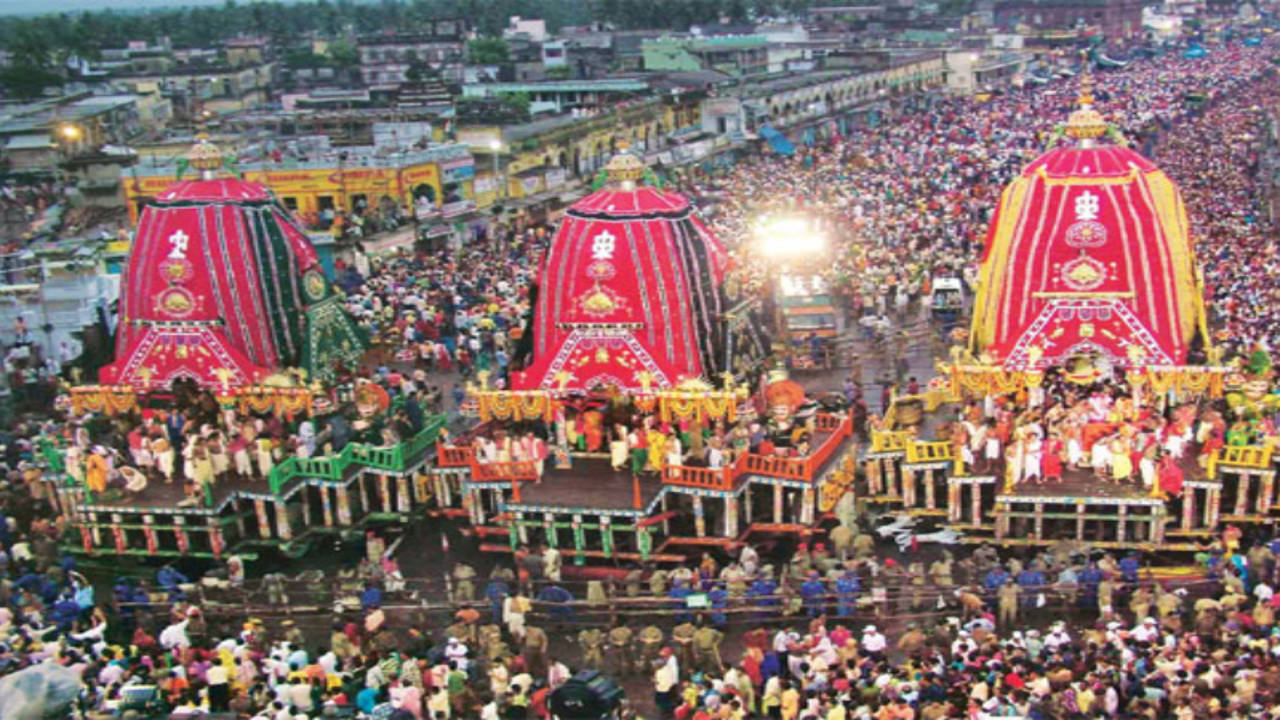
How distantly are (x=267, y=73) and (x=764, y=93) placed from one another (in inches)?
1986

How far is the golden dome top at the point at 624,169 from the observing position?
88.4 feet

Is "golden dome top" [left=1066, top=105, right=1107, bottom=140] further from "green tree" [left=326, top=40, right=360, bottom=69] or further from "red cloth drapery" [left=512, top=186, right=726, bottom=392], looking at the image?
"green tree" [left=326, top=40, right=360, bottom=69]

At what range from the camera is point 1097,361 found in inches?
983

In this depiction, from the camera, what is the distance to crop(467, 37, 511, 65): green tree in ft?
349

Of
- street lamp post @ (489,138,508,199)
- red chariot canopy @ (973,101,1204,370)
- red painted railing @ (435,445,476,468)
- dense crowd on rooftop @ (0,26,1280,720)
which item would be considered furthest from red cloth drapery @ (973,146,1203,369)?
street lamp post @ (489,138,508,199)

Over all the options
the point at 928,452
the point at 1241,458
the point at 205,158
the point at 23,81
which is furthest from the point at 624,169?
the point at 23,81

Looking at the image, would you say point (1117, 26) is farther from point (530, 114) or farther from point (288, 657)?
point (288, 657)

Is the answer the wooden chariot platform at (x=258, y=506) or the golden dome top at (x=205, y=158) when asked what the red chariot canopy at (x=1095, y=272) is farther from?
the golden dome top at (x=205, y=158)

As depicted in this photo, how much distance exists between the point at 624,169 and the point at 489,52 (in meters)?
84.5

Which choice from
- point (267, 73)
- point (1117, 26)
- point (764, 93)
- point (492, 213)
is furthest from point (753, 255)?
point (1117, 26)

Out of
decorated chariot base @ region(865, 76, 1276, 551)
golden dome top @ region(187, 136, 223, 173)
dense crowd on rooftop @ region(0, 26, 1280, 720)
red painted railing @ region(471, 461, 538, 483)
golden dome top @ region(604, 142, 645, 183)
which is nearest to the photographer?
dense crowd on rooftop @ region(0, 26, 1280, 720)

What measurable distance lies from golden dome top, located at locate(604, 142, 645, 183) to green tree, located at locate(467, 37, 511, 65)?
8051 centimetres

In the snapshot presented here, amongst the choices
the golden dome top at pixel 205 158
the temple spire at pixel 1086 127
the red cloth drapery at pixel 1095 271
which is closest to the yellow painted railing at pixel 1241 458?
the red cloth drapery at pixel 1095 271

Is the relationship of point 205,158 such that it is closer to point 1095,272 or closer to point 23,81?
point 1095,272
